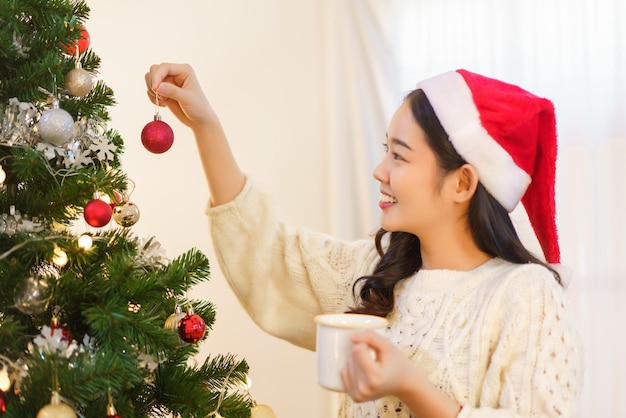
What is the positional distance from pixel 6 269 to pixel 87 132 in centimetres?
23

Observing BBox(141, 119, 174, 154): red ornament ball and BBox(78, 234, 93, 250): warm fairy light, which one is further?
BBox(141, 119, 174, 154): red ornament ball

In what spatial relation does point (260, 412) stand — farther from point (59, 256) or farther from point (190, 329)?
point (59, 256)

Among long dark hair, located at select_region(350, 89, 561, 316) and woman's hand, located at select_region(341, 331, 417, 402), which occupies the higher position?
long dark hair, located at select_region(350, 89, 561, 316)

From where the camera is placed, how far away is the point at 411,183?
1235 millimetres

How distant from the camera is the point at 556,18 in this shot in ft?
6.99

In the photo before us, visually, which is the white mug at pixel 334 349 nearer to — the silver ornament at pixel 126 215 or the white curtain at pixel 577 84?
the silver ornament at pixel 126 215

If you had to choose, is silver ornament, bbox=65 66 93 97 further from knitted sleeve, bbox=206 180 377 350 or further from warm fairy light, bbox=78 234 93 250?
knitted sleeve, bbox=206 180 377 350

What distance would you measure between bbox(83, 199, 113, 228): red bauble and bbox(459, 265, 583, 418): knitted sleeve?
60cm

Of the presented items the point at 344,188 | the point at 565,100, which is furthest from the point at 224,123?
the point at 565,100

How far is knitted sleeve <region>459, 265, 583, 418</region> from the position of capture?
1.06 meters

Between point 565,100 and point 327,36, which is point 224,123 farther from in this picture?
point 565,100

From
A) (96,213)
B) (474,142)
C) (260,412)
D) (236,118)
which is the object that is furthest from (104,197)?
(236,118)

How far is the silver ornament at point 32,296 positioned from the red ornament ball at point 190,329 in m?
0.20

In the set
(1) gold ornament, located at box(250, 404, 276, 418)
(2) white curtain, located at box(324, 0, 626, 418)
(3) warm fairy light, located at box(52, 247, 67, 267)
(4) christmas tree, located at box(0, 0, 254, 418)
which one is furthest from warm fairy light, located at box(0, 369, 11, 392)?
(2) white curtain, located at box(324, 0, 626, 418)
